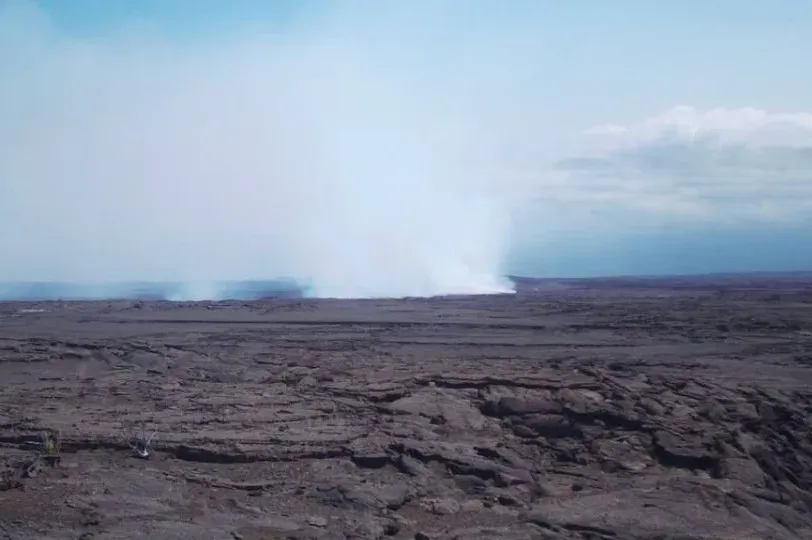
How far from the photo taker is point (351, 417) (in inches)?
484

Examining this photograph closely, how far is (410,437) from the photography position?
11242mm

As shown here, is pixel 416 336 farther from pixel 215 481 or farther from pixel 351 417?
pixel 215 481

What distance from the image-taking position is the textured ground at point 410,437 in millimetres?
8539

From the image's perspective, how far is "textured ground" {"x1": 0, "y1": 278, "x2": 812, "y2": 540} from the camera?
8.54 metres

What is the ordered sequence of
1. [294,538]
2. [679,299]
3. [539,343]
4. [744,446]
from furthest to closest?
1. [679,299]
2. [539,343]
3. [744,446]
4. [294,538]

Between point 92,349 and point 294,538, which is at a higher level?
point 92,349

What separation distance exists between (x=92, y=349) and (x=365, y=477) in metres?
11.7

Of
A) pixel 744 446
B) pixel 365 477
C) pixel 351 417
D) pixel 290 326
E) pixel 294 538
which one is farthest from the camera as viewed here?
pixel 290 326

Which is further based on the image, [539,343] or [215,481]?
[539,343]

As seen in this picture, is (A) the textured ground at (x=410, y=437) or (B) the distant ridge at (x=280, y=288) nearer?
(A) the textured ground at (x=410, y=437)

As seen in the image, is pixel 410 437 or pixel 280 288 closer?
pixel 410 437

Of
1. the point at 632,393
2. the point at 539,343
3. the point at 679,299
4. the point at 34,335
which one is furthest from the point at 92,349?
the point at 679,299

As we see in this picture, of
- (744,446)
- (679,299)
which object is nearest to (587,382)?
(744,446)

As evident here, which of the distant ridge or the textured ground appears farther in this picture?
the distant ridge
